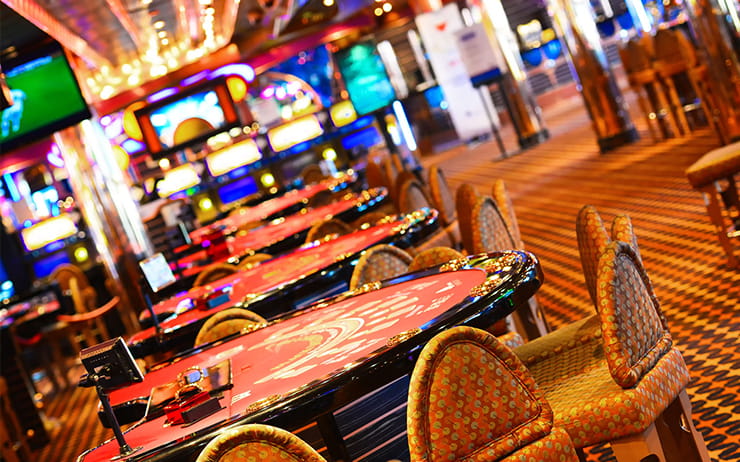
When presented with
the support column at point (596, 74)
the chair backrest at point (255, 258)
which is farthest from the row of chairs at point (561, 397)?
the support column at point (596, 74)

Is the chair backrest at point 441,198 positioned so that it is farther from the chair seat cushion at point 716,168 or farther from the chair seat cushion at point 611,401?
the chair seat cushion at point 611,401

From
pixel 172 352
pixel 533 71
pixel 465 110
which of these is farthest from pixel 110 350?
pixel 533 71

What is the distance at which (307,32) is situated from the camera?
57.8 feet

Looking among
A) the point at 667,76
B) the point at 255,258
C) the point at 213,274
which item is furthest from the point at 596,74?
the point at 213,274

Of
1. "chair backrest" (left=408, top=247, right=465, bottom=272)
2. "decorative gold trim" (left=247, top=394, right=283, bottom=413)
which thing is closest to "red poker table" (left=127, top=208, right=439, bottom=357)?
"chair backrest" (left=408, top=247, right=465, bottom=272)

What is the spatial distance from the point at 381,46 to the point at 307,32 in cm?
176

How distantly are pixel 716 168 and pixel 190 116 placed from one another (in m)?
9.00

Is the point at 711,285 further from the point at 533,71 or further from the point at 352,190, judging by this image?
the point at 533,71

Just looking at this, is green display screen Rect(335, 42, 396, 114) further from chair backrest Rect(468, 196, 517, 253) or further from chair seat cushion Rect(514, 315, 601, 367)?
chair seat cushion Rect(514, 315, 601, 367)

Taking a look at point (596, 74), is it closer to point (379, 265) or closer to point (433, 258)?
point (379, 265)

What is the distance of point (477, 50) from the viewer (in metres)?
13.1

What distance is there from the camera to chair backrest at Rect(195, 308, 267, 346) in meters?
3.54

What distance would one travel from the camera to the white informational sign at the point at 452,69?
48.2 ft

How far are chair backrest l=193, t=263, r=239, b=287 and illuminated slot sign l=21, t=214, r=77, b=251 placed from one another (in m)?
8.17
